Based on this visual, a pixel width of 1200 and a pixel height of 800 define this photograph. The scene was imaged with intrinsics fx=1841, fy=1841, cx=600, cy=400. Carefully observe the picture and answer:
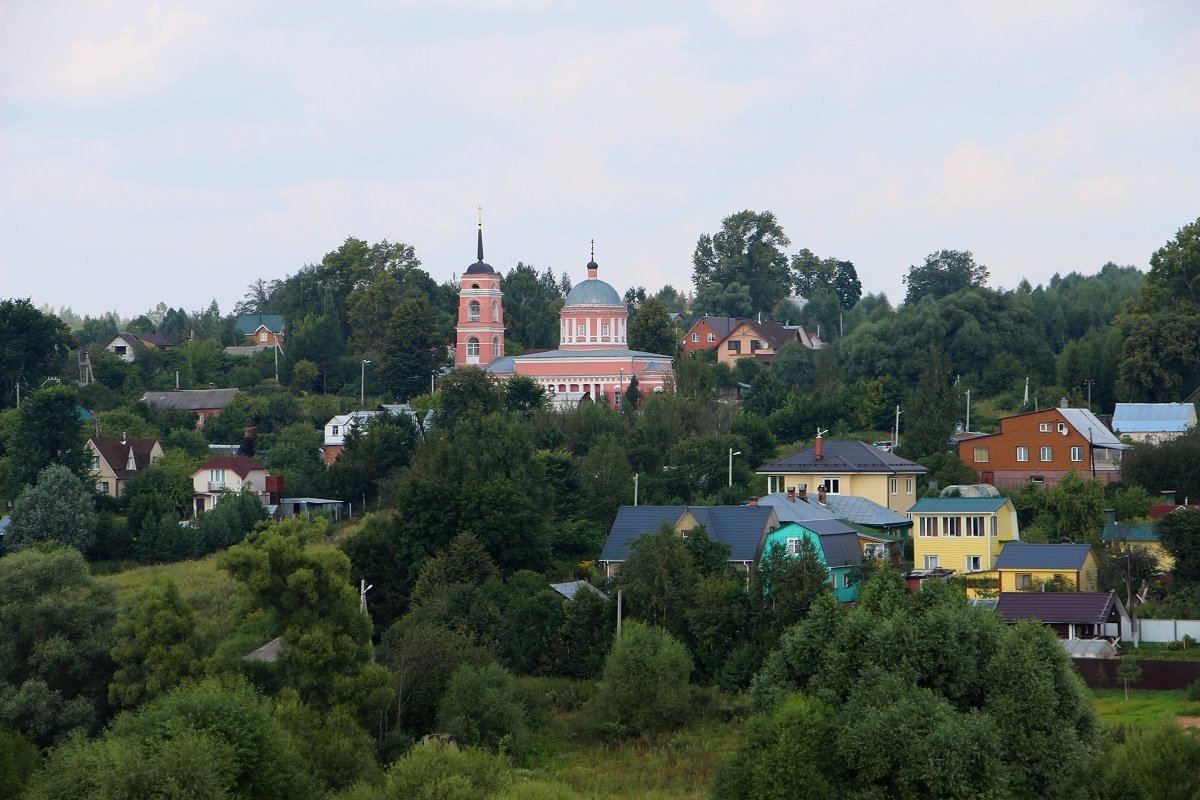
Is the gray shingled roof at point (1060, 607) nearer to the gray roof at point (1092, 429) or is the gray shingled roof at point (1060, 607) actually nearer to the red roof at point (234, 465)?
the gray roof at point (1092, 429)

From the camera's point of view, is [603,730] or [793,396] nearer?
[603,730]

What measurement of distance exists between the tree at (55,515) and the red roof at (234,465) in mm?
6055

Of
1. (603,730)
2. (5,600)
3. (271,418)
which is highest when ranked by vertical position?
(271,418)

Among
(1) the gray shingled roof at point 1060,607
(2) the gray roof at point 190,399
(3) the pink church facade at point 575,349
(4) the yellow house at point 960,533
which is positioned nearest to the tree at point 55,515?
(3) the pink church facade at point 575,349

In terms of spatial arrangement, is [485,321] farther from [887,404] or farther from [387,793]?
[387,793]

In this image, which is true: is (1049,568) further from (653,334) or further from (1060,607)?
(653,334)

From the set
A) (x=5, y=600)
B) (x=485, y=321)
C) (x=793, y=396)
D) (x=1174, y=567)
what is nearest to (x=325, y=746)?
(x=5, y=600)

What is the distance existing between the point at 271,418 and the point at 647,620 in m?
30.6

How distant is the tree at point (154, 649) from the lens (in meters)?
30.8

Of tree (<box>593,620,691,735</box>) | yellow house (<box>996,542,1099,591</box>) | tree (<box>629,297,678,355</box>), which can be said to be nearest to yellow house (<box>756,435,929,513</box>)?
yellow house (<box>996,542,1099,591</box>)

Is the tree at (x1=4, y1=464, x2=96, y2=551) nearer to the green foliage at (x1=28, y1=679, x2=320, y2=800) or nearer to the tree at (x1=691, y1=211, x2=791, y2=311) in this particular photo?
the green foliage at (x1=28, y1=679, x2=320, y2=800)

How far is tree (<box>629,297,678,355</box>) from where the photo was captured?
7312 centimetres

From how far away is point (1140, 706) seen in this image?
99.7ft

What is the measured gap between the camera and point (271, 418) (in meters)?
63.0
